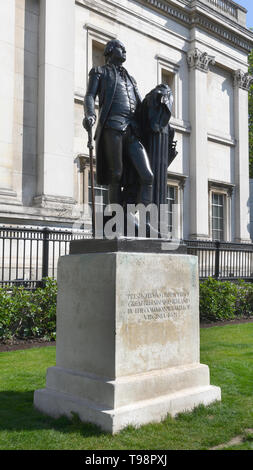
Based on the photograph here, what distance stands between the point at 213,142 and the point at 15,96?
37.8ft

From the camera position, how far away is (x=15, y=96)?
1532 cm

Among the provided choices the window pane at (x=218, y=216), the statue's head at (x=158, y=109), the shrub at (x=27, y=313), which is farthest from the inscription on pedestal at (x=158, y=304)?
the window pane at (x=218, y=216)

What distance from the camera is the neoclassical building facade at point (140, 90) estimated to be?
15289 mm

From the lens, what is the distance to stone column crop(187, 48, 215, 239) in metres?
22.2

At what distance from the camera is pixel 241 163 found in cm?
2506

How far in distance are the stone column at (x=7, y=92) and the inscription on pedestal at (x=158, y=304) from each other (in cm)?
1007

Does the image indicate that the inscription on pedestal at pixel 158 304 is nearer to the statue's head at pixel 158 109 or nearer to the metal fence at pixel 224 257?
the statue's head at pixel 158 109

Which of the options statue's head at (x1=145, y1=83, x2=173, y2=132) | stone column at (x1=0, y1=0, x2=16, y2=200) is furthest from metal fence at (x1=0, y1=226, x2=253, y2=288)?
statue's head at (x1=145, y1=83, x2=173, y2=132)

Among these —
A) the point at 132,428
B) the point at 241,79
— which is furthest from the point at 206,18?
the point at 132,428

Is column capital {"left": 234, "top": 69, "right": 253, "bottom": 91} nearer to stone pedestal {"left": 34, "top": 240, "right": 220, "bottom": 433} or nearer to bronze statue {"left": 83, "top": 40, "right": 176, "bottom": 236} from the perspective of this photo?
bronze statue {"left": 83, "top": 40, "right": 176, "bottom": 236}

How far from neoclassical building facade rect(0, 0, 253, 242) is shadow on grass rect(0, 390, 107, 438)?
9120 millimetres

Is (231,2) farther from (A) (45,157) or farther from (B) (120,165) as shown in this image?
(B) (120,165)

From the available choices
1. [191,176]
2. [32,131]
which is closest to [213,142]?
[191,176]
